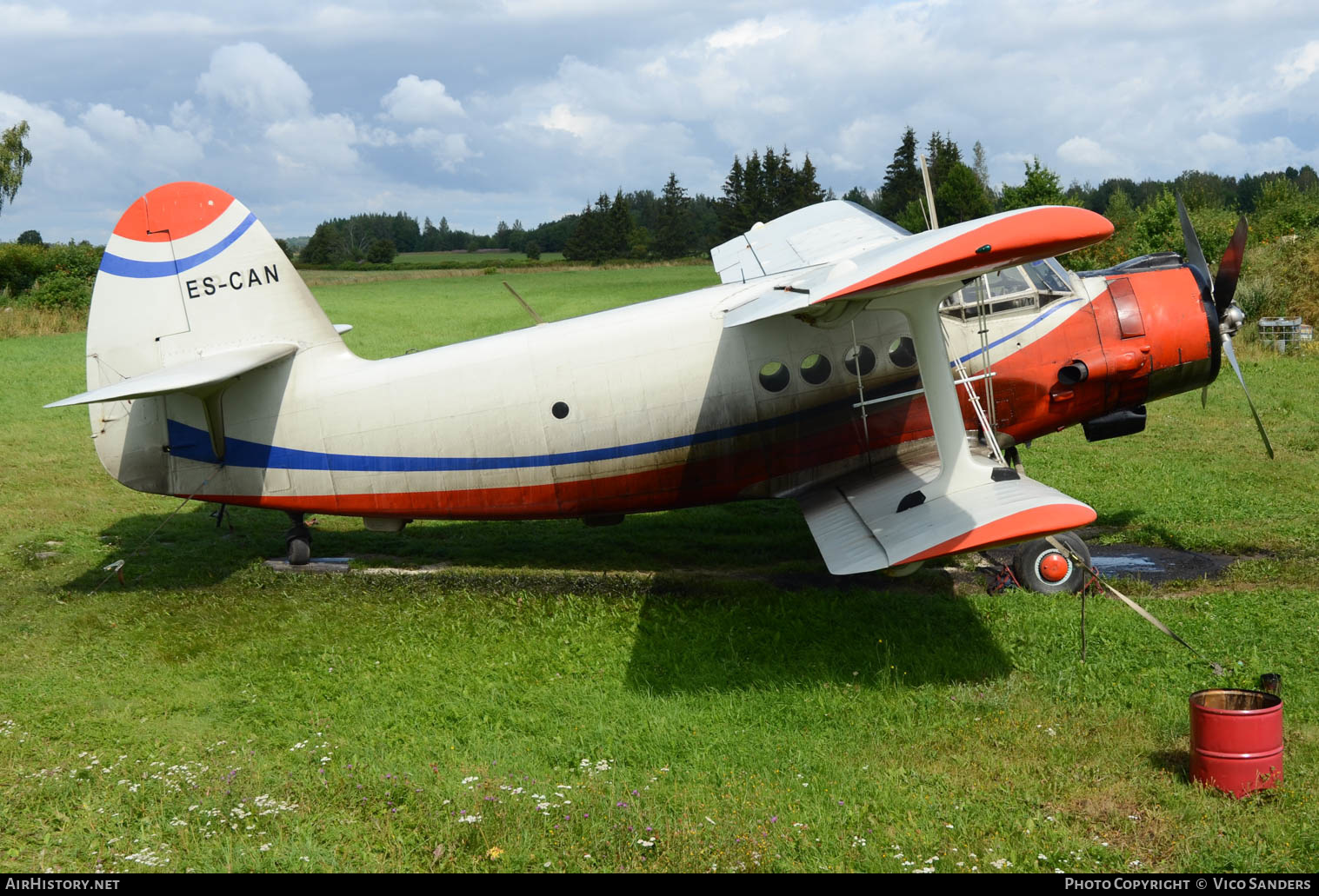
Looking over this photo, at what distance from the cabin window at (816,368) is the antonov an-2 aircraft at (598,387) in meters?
0.02

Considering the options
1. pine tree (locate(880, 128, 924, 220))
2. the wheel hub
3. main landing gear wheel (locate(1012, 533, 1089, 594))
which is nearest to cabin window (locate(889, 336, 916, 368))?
main landing gear wheel (locate(1012, 533, 1089, 594))

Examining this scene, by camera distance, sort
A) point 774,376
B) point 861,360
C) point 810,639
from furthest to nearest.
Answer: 1. point 861,360
2. point 774,376
3. point 810,639

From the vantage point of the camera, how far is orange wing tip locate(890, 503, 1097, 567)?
6232 millimetres

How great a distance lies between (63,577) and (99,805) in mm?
5427

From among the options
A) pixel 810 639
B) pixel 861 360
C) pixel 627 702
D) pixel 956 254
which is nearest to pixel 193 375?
pixel 627 702

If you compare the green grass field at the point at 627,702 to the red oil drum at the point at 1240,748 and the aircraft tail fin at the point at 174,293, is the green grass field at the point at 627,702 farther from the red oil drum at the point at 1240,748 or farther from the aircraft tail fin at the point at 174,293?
the aircraft tail fin at the point at 174,293

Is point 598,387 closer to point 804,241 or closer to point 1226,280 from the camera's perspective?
point 804,241

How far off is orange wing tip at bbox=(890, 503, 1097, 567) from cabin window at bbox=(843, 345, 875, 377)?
2.79m

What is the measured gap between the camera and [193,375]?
8797 mm

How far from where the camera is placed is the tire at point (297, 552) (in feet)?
33.9

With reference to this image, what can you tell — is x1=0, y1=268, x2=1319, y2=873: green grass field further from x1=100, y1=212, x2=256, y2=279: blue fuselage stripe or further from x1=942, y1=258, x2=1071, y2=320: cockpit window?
x1=100, y1=212, x2=256, y2=279: blue fuselage stripe

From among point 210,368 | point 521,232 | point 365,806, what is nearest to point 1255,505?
point 365,806

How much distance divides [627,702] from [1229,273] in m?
7.35

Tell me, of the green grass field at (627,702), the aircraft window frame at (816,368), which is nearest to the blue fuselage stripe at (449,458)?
the aircraft window frame at (816,368)
